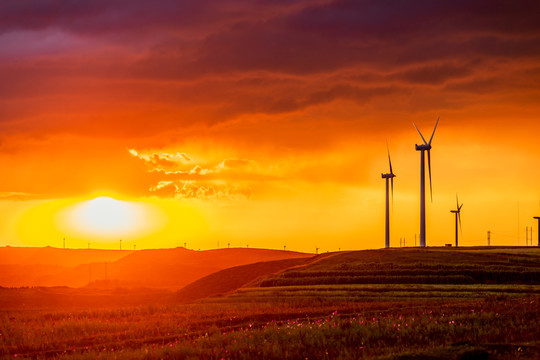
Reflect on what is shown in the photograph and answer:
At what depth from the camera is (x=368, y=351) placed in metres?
25.0

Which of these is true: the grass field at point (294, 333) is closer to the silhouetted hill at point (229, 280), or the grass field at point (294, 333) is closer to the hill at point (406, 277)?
the hill at point (406, 277)

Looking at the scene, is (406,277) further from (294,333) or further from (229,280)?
(294,333)

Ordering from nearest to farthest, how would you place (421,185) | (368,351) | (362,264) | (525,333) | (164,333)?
(368,351), (525,333), (164,333), (362,264), (421,185)

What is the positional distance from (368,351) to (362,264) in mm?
66969

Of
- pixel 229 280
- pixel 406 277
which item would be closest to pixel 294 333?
pixel 406 277

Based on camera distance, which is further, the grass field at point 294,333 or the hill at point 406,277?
the hill at point 406,277

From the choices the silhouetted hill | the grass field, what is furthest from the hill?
the silhouetted hill

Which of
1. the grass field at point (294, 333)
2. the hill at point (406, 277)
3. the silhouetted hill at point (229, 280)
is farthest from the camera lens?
the silhouetted hill at point (229, 280)

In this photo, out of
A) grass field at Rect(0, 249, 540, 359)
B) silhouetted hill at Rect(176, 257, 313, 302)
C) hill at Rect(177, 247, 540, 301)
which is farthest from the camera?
silhouetted hill at Rect(176, 257, 313, 302)

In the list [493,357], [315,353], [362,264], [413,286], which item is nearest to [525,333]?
[493,357]

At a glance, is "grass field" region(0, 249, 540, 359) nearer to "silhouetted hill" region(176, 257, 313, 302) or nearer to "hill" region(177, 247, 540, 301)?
"hill" region(177, 247, 540, 301)

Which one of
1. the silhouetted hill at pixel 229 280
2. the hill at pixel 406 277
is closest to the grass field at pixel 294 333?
the hill at pixel 406 277

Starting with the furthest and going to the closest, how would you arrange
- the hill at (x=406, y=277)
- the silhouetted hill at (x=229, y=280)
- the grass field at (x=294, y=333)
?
the silhouetted hill at (x=229, y=280), the hill at (x=406, y=277), the grass field at (x=294, y=333)

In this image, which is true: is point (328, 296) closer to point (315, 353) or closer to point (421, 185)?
point (315, 353)
